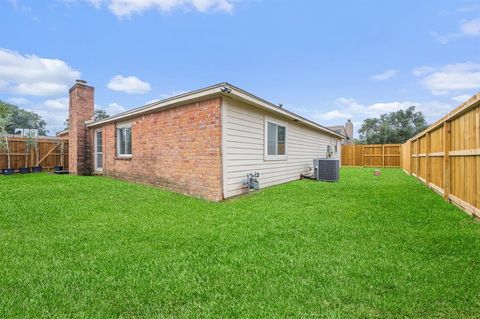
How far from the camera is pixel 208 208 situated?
5.71 m

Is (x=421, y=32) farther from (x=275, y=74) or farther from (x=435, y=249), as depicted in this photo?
(x=435, y=249)

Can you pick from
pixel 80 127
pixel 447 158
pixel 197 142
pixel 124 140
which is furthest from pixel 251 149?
pixel 80 127

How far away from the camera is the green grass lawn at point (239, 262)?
6.75ft

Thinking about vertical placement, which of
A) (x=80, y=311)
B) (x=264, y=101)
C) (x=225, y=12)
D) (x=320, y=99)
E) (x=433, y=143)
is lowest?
(x=80, y=311)

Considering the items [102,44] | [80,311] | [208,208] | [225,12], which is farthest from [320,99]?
[80,311]

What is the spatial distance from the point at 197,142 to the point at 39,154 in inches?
483

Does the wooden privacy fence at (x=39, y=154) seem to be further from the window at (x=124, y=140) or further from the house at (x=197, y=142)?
the window at (x=124, y=140)

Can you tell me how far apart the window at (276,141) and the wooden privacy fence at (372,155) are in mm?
14989

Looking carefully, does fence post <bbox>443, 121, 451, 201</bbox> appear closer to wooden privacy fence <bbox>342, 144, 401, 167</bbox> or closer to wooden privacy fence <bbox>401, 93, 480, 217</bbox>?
wooden privacy fence <bbox>401, 93, 480, 217</bbox>

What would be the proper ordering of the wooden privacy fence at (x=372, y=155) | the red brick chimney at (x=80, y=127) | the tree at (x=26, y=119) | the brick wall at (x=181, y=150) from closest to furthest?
the brick wall at (x=181, y=150) < the red brick chimney at (x=80, y=127) < the wooden privacy fence at (x=372, y=155) < the tree at (x=26, y=119)

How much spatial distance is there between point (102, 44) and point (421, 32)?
44.4ft

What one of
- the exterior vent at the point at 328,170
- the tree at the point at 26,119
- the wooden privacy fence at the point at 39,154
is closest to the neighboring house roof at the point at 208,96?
the exterior vent at the point at 328,170

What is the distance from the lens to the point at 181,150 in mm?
7535

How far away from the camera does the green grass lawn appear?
2057mm
